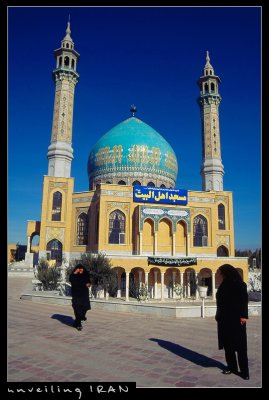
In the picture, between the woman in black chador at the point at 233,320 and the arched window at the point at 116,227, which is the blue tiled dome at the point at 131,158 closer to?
the arched window at the point at 116,227

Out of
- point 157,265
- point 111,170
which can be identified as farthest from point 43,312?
point 111,170

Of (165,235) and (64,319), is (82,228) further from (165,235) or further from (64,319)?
(64,319)

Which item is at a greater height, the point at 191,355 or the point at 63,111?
the point at 63,111

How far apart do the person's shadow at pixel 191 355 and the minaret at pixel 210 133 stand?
2487 cm

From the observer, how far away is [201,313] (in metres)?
9.85

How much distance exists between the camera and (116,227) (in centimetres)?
2422

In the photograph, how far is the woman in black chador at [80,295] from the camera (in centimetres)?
704

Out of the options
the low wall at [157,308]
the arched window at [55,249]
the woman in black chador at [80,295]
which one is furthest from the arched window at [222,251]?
the woman in black chador at [80,295]

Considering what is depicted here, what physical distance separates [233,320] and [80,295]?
364 centimetres

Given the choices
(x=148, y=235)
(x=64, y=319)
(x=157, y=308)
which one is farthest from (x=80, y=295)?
(x=148, y=235)

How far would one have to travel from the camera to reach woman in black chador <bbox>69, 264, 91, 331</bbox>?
704cm

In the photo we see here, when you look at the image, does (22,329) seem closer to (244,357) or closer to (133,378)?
(133,378)

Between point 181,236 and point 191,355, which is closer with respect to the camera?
point 191,355

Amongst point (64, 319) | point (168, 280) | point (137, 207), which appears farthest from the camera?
point (137, 207)
